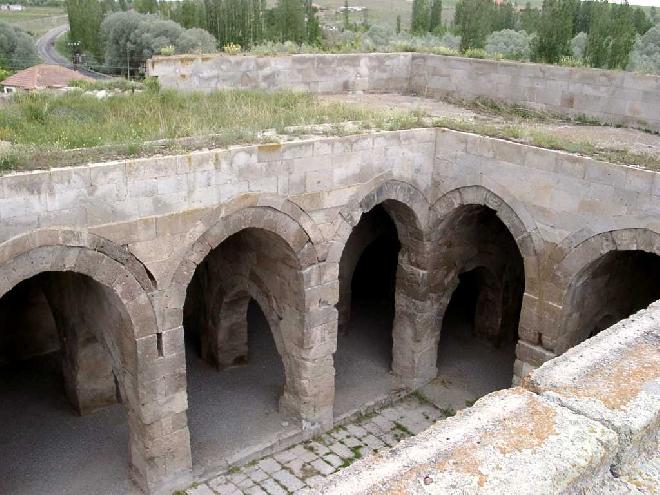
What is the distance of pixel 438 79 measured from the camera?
14.9 m

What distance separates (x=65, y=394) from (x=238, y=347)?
2.94 metres

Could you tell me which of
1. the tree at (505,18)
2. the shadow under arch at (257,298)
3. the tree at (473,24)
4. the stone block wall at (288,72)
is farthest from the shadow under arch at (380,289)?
the tree at (505,18)

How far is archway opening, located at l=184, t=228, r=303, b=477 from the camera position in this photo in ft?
32.2

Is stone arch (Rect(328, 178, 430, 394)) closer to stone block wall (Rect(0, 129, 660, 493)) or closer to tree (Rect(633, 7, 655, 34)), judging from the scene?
stone block wall (Rect(0, 129, 660, 493))

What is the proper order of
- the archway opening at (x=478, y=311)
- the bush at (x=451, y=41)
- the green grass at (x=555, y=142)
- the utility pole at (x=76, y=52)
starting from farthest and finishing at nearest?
the utility pole at (x=76, y=52)
the bush at (x=451, y=41)
the archway opening at (x=478, y=311)
the green grass at (x=555, y=142)

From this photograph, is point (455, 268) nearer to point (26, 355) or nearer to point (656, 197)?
point (656, 197)

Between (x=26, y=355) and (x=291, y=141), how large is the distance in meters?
7.06

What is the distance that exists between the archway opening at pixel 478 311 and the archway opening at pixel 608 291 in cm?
226

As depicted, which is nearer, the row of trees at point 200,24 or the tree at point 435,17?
the row of trees at point 200,24

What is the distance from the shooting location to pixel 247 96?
11.8 metres

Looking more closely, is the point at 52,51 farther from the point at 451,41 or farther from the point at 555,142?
the point at 555,142

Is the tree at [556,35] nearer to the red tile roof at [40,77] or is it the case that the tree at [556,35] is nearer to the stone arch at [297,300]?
the stone arch at [297,300]

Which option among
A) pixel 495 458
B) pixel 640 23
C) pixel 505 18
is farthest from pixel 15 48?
pixel 495 458

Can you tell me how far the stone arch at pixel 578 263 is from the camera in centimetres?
858
